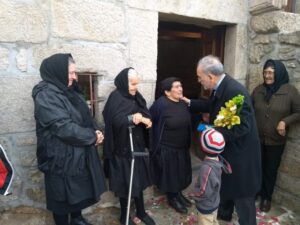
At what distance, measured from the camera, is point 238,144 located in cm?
256

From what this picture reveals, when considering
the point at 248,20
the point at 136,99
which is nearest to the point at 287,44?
the point at 248,20

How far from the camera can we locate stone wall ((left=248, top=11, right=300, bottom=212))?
10.9ft

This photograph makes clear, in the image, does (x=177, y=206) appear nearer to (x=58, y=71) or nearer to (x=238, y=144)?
(x=238, y=144)

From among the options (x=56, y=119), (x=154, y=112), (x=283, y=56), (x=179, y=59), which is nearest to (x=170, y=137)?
(x=154, y=112)

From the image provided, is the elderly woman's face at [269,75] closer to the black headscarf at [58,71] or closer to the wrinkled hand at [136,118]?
the wrinkled hand at [136,118]

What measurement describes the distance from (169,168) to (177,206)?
0.50m

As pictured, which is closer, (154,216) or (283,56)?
(154,216)

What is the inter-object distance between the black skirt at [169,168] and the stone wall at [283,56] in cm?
131

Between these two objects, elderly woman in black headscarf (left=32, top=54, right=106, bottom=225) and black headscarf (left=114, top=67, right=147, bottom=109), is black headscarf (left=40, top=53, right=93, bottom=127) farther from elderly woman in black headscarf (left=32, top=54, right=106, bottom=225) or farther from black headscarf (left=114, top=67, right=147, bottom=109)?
black headscarf (left=114, top=67, right=147, bottom=109)

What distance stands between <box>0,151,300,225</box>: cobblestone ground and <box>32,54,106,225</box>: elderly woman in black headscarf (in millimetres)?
512

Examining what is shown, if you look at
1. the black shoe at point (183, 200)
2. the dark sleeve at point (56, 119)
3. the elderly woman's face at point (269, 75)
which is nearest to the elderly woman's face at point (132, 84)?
the dark sleeve at point (56, 119)

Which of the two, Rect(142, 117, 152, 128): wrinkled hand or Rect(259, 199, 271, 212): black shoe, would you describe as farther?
Rect(259, 199, 271, 212): black shoe

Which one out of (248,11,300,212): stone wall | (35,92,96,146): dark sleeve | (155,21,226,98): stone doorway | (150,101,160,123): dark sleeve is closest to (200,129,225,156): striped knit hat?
(150,101,160,123): dark sleeve

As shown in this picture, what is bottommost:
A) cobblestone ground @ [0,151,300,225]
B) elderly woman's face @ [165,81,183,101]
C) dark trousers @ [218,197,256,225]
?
cobblestone ground @ [0,151,300,225]
